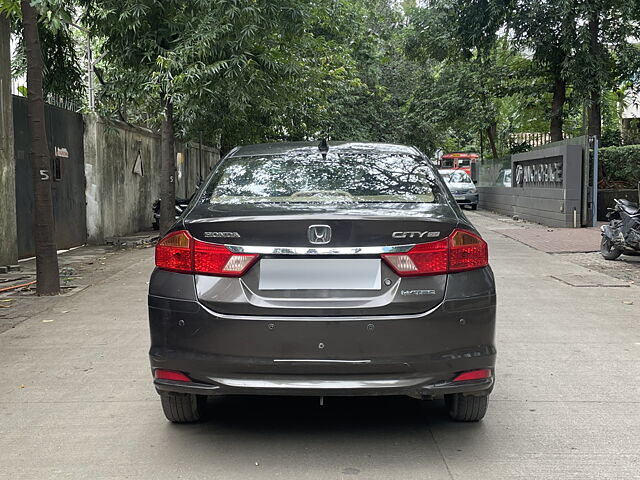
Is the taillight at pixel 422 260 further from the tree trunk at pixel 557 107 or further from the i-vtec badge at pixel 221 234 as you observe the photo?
the tree trunk at pixel 557 107

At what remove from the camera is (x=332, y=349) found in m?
3.62

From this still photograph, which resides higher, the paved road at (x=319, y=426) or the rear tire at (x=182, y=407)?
the rear tire at (x=182, y=407)

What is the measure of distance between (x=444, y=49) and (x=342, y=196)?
21501mm

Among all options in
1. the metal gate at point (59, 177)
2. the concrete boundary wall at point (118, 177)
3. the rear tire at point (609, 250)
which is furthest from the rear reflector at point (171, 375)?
the concrete boundary wall at point (118, 177)

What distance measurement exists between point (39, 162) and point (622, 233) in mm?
8412

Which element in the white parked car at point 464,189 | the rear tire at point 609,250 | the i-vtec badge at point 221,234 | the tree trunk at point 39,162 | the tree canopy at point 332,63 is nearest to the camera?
the i-vtec badge at point 221,234

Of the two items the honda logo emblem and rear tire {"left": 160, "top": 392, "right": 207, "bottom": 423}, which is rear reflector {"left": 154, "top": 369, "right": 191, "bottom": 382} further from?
the honda logo emblem

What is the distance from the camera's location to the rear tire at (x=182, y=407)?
13.6ft

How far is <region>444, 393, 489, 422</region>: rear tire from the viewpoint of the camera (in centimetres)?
420

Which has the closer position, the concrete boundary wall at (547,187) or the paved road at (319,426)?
the paved road at (319,426)

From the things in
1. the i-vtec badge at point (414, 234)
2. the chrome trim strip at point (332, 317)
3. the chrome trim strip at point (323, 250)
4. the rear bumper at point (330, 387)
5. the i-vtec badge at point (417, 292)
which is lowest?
the rear bumper at point (330, 387)

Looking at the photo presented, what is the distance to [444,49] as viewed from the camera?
80.5 ft

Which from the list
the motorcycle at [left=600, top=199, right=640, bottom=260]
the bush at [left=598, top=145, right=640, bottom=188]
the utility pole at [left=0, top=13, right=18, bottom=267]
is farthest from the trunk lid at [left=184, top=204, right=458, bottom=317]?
→ the bush at [left=598, top=145, right=640, bottom=188]

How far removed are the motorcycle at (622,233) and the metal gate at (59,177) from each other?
9308 millimetres
